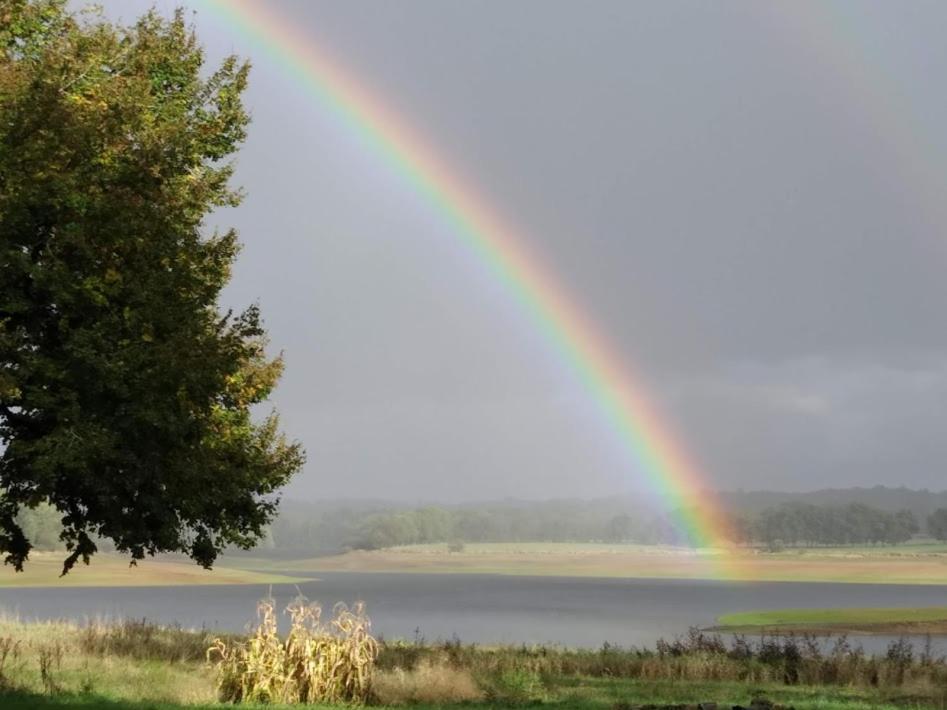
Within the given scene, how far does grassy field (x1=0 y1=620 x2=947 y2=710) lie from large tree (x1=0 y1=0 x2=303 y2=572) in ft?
10.1

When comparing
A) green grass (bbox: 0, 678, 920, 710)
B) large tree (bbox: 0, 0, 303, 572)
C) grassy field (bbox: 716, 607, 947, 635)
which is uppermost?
large tree (bbox: 0, 0, 303, 572)

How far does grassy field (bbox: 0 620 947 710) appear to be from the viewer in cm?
2147

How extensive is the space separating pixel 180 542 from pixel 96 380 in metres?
4.89

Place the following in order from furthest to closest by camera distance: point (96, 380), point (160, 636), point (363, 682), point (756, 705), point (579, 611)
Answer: point (579, 611) < point (160, 636) < point (363, 682) < point (96, 380) < point (756, 705)

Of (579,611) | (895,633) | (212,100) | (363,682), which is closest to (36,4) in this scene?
(212,100)

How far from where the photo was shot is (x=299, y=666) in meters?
21.5

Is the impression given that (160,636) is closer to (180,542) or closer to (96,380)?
(180,542)

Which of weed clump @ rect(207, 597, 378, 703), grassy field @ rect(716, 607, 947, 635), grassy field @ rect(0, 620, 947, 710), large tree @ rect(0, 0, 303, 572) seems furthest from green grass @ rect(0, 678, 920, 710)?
grassy field @ rect(716, 607, 947, 635)

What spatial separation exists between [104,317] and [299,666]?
8.28 metres

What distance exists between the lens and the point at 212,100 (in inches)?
1107

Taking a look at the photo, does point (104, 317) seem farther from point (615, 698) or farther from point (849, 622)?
point (849, 622)

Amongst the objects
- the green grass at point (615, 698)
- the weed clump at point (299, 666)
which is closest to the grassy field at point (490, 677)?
the green grass at point (615, 698)

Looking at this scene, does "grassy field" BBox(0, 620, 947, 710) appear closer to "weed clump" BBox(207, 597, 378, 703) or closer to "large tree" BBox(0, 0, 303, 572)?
"weed clump" BBox(207, 597, 378, 703)

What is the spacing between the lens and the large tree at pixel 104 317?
62.6 ft
